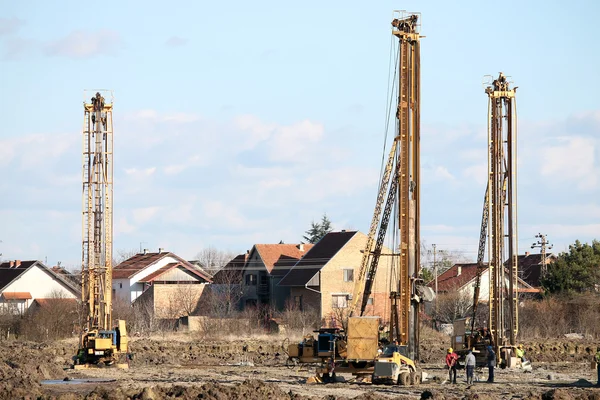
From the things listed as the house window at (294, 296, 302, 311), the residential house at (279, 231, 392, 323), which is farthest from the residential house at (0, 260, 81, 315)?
the residential house at (279, 231, 392, 323)

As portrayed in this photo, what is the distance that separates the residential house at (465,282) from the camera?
243 ft

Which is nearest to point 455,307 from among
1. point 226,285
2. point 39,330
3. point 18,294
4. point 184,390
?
point 226,285

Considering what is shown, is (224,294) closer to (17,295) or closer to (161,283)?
(161,283)

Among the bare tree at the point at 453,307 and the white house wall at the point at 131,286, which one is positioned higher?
the white house wall at the point at 131,286

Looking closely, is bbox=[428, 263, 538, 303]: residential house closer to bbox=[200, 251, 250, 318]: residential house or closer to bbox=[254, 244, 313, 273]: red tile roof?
bbox=[254, 244, 313, 273]: red tile roof

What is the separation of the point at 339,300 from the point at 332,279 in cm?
149

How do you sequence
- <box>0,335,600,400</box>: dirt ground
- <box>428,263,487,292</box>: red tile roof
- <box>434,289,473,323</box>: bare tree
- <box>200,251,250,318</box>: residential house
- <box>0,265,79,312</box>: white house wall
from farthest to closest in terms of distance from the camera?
1. <box>428,263,487,292</box>: red tile roof
2. <box>0,265,79,312</box>: white house wall
3. <box>200,251,250,318</box>: residential house
4. <box>434,289,473,323</box>: bare tree
5. <box>0,335,600,400</box>: dirt ground

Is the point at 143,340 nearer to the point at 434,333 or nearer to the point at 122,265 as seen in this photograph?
the point at 434,333

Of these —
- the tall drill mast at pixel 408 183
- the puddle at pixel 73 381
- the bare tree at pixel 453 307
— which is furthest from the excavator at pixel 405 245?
the bare tree at pixel 453 307

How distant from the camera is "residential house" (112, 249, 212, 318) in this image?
243 ft

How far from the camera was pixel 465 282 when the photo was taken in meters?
76.8

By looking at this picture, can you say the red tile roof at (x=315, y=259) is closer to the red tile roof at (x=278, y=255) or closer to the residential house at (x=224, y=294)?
the red tile roof at (x=278, y=255)

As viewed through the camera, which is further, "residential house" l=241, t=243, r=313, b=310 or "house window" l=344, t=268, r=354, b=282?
"residential house" l=241, t=243, r=313, b=310

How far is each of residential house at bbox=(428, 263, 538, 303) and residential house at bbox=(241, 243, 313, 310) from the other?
11.0 m
